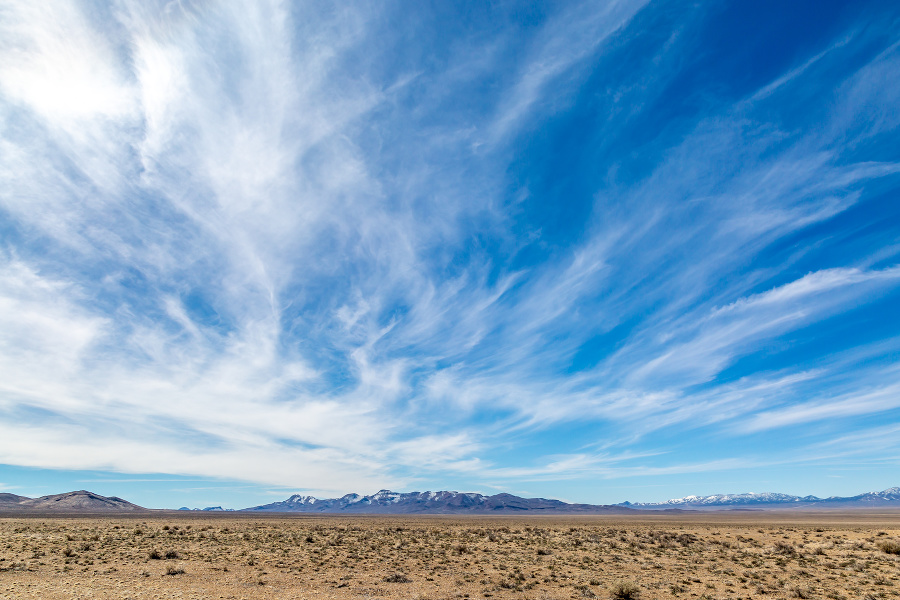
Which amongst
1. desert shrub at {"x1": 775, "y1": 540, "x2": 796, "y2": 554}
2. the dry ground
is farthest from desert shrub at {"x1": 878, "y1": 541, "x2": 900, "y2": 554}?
desert shrub at {"x1": 775, "y1": 540, "x2": 796, "y2": 554}

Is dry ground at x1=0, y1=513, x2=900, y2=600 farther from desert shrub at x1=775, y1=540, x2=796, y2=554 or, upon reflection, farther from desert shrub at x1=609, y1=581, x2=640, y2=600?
desert shrub at x1=775, y1=540, x2=796, y2=554

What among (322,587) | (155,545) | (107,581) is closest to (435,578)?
(322,587)

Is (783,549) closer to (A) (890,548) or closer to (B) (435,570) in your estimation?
(A) (890,548)

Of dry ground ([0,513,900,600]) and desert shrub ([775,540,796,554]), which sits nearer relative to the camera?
dry ground ([0,513,900,600])

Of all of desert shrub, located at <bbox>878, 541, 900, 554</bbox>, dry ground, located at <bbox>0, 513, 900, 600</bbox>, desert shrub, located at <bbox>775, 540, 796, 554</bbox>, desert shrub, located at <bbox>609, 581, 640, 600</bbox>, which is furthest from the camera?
desert shrub, located at <bbox>775, 540, 796, 554</bbox>

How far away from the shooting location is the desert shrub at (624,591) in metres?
19.7

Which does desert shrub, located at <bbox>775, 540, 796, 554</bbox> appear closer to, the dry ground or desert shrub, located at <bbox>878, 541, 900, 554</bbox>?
the dry ground

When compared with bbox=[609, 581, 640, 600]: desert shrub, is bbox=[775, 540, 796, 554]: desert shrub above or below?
below

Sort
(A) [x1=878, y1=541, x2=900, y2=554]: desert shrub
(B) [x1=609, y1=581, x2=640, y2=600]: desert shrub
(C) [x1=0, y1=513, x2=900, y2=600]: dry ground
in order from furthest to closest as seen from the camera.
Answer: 1. (A) [x1=878, y1=541, x2=900, y2=554]: desert shrub
2. (C) [x1=0, y1=513, x2=900, y2=600]: dry ground
3. (B) [x1=609, y1=581, x2=640, y2=600]: desert shrub

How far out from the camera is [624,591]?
19.8m

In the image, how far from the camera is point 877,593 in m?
19.9

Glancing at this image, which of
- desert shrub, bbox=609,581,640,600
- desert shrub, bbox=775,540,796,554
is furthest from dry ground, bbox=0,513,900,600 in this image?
desert shrub, bbox=775,540,796,554

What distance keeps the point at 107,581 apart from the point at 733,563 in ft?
116

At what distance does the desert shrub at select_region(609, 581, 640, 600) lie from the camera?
19.7 meters
